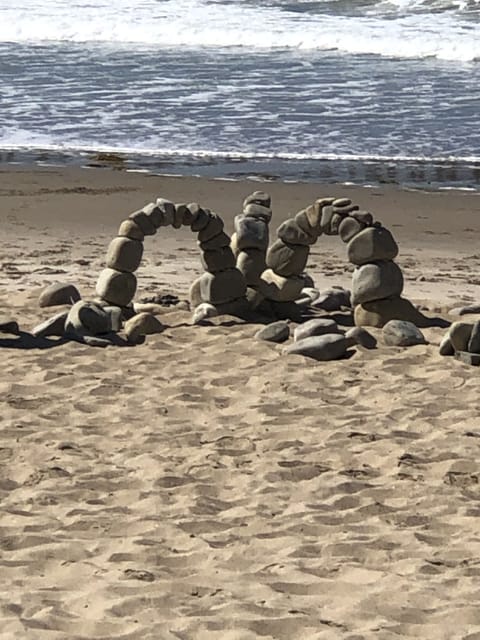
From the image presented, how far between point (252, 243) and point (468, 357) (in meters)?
1.93

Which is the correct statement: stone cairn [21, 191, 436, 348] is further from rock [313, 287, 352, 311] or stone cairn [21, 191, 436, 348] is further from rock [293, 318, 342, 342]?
rock [293, 318, 342, 342]

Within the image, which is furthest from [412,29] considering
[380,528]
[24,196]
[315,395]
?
[380,528]

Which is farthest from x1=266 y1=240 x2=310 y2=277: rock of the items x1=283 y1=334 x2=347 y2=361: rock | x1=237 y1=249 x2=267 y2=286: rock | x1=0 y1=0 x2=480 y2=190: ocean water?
x1=0 y1=0 x2=480 y2=190: ocean water

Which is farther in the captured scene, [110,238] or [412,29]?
[412,29]

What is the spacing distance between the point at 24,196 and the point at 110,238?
1846 millimetres

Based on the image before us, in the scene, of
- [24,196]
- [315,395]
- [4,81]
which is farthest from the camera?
[4,81]

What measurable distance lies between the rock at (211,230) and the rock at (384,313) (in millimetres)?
1013

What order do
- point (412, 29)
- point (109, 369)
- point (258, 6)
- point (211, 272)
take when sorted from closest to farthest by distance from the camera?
point (109, 369), point (211, 272), point (412, 29), point (258, 6)

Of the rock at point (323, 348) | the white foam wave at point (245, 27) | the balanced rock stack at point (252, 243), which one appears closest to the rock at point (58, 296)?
the balanced rock stack at point (252, 243)

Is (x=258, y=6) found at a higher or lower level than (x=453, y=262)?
higher

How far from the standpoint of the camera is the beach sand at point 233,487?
14.3 ft

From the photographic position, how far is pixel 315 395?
6.94 m

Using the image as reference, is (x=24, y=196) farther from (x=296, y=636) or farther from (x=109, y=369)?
(x=296, y=636)

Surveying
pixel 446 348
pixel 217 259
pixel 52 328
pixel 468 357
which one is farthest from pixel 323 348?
pixel 52 328
